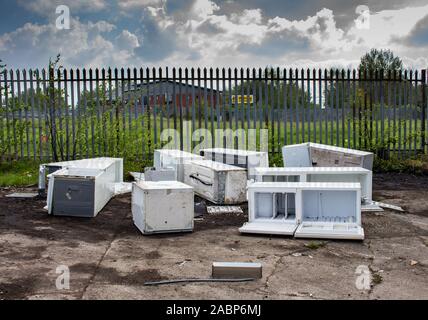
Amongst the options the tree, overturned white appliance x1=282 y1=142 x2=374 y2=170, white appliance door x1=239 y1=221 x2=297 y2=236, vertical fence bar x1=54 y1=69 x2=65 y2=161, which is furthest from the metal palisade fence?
the tree

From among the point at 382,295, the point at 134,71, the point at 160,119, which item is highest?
the point at 134,71

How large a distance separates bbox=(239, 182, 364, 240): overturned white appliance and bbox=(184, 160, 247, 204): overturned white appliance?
1.21 m

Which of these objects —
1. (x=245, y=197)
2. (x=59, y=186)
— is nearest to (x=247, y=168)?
(x=245, y=197)

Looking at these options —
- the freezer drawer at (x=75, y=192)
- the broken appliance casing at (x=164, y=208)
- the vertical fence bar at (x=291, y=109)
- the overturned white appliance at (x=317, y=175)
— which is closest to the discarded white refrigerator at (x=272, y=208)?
the overturned white appliance at (x=317, y=175)

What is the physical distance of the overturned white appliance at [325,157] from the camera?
9219 millimetres

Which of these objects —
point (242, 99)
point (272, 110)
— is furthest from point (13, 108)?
point (272, 110)

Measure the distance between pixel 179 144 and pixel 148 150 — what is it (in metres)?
0.76

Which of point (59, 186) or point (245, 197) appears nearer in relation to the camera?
point (59, 186)

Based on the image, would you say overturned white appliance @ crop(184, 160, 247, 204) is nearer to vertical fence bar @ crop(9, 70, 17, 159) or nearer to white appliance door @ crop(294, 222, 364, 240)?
white appliance door @ crop(294, 222, 364, 240)

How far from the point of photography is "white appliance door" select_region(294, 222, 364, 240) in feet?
21.8

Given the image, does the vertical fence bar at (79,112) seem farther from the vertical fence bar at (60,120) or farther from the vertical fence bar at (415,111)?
the vertical fence bar at (415,111)

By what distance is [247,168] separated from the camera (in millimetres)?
9523

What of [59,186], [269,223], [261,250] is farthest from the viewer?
[59,186]
